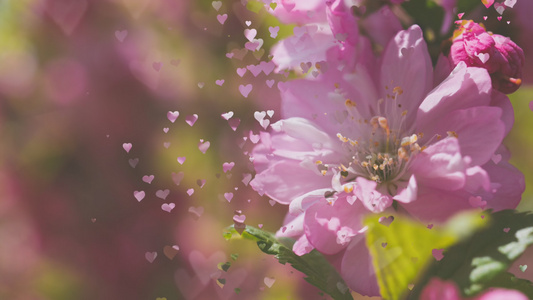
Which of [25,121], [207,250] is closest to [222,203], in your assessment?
[207,250]

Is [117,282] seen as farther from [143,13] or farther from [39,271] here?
[143,13]

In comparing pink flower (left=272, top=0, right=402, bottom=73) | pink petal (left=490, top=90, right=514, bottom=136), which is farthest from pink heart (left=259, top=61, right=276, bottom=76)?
pink petal (left=490, top=90, right=514, bottom=136)

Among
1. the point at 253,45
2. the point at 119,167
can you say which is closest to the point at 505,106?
the point at 253,45

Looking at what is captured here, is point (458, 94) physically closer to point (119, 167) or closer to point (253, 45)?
point (253, 45)

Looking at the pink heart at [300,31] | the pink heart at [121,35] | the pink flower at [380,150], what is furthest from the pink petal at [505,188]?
the pink heart at [121,35]

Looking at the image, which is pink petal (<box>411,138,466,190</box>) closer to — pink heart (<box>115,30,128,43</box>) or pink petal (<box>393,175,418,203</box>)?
pink petal (<box>393,175,418,203</box>)

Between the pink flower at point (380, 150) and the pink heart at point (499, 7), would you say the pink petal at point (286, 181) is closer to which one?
the pink flower at point (380, 150)
